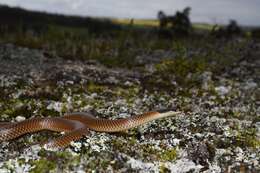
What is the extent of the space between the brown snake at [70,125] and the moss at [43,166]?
2.12 feet

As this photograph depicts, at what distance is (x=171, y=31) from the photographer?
27.8 m

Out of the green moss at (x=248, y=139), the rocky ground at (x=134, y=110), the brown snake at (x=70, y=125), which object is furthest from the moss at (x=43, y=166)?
the green moss at (x=248, y=139)

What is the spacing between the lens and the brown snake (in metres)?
8.61

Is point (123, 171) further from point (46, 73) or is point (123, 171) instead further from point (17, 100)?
point (46, 73)

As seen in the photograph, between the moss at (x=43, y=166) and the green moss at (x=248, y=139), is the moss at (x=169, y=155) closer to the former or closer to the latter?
the green moss at (x=248, y=139)

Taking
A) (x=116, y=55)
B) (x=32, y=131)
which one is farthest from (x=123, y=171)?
(x=116, y=55)

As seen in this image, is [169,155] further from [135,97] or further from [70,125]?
[135,97]

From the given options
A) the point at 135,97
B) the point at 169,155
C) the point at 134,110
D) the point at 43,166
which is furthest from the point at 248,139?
the point at 135,97

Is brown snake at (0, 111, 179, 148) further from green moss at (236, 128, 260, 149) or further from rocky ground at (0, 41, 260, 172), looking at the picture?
green moss at (236, 128, 260, 149)

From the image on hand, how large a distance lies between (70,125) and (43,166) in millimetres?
1893

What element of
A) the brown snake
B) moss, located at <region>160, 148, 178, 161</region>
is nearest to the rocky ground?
moss, located at <region>160, 148, 178, 161</region>

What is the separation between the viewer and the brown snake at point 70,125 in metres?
8.61

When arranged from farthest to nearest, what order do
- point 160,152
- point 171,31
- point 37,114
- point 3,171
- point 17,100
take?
point 171,31
point 17,100
point 37,114
point 160,152
point 3,171

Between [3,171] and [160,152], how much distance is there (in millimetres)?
2734
